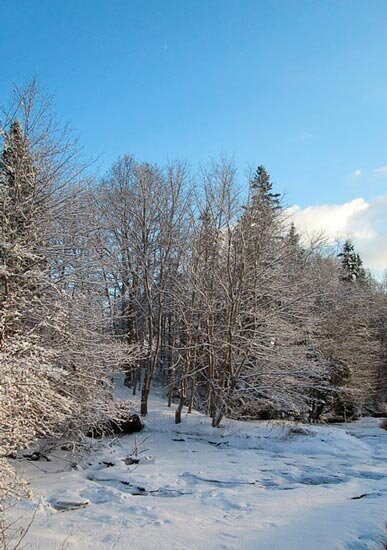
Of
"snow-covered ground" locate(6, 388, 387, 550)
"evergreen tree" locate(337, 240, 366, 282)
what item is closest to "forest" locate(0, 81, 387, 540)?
"snow-covered ground" locate(6, 388, 387, 550)

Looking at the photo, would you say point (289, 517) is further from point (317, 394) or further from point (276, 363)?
point (317, 394)

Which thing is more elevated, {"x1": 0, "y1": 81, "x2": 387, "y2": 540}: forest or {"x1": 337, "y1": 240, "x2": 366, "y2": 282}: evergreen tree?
{"x1": 337, "y1": 240, "x2": 366, "y2": 282}: evergreen tree

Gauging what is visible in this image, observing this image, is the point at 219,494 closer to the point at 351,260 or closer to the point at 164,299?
the point at 164,299

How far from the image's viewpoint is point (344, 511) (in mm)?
7559

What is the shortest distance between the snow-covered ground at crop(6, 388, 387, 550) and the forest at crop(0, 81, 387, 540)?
143cm

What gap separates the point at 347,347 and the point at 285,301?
6741 millimetres

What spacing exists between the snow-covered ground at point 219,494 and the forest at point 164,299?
4.69 ft

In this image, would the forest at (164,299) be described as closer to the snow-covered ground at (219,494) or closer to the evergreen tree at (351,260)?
the snow-covered ground at (219,494)

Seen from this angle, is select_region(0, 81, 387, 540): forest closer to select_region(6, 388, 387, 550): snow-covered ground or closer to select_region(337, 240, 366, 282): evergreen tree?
select_region(6, 388, 387, 550): snow-covered ground

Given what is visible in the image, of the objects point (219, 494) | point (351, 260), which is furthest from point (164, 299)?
point (351, 260)

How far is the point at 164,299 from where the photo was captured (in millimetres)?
21453

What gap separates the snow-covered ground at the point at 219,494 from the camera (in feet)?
20.9

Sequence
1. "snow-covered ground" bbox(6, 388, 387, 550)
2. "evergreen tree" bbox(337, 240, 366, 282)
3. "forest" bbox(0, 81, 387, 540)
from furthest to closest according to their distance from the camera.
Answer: "evergreen tree" bbox(337, 240, 366, 282)
"forest" bbox(0, 81, 387, 540)
"snow-covered ground" bbox(6, 388, 387, 550)

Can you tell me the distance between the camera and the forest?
10.8 meters
